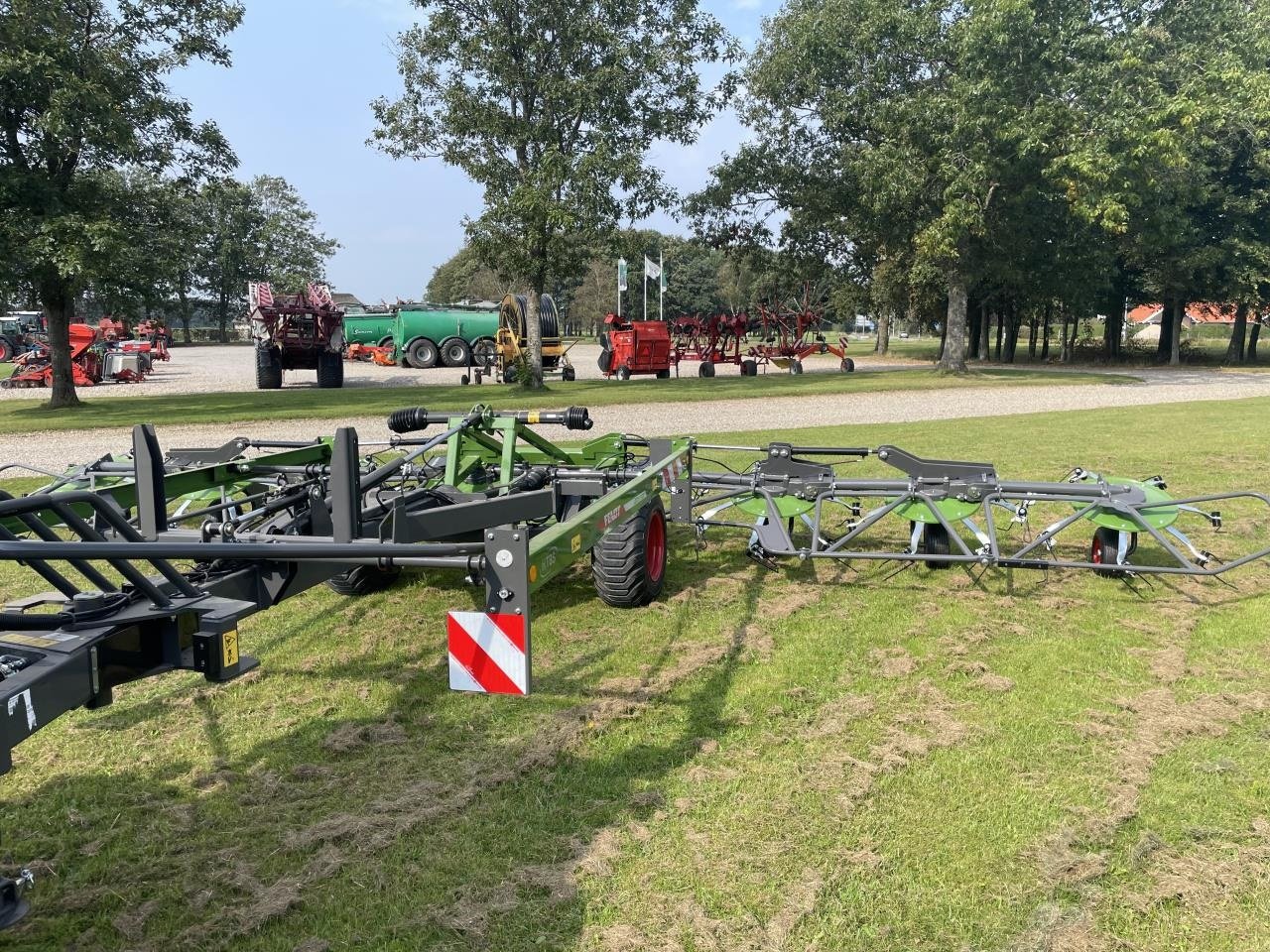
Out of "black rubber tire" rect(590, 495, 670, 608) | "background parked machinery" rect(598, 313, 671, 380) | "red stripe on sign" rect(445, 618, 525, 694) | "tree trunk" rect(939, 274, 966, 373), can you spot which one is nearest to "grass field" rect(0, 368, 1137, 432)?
"tree trunk" rect(939, 274, 966, 373)

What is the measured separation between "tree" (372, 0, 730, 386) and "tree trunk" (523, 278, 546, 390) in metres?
1.01

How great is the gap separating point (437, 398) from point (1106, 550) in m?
16.4

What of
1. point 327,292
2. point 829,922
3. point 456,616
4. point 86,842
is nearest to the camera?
point 829,922

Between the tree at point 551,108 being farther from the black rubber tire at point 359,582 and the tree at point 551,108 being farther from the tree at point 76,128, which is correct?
the black rubber tire at point 359,582

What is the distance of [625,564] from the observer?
5461 millimetres

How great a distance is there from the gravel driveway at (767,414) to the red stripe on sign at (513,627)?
1041 centimetres

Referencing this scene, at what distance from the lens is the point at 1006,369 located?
106 feet

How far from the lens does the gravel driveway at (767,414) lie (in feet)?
44.6

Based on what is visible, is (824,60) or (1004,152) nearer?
(1004,152)

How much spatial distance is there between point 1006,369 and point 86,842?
108 feet

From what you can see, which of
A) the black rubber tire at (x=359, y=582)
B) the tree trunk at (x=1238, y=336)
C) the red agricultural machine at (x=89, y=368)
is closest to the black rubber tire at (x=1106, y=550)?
the black rubber tire at (x=359, y=582)

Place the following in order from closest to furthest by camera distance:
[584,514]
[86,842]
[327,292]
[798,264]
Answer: [86,842]
[584,514]
[327,292]
[798,264]

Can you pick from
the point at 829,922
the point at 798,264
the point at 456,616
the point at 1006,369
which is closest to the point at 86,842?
the point at 456,616

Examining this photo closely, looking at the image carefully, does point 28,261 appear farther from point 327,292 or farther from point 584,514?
point 584,514
